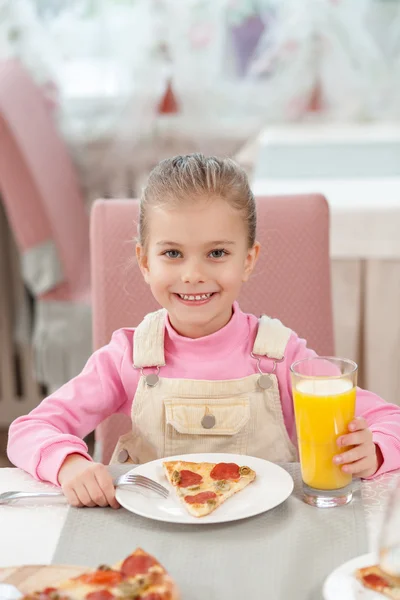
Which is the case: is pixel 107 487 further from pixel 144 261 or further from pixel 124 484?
pixel 144 261

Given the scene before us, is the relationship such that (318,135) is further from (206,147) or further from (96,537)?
(96,537)

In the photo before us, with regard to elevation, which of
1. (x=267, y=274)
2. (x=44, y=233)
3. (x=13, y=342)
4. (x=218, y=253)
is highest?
(x=218, y=253)

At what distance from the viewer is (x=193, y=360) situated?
1.22 metres

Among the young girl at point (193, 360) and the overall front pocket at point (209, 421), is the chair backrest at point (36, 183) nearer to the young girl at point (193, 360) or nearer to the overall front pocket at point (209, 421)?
the young girl at point (193, 360)

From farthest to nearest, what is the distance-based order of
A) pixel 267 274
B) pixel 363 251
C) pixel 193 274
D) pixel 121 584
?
pixel 363 251
pixel 267 274
pixel 193 274
pixel 121 584

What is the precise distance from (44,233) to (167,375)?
1247 mm

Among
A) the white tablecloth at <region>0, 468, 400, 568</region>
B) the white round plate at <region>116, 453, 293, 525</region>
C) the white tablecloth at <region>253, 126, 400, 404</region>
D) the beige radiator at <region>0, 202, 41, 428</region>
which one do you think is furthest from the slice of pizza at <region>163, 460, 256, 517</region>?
the beige radiator at <region>0, 202, 41, 428</region>

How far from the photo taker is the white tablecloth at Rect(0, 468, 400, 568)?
85cm

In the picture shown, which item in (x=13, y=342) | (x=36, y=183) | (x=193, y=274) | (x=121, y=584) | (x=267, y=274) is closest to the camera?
(x=121, y=584)

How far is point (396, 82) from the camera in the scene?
2.77 metres

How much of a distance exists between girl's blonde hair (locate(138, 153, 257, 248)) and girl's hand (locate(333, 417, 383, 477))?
357 mm

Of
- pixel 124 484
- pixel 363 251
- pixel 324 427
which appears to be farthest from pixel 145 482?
pixel 363 251

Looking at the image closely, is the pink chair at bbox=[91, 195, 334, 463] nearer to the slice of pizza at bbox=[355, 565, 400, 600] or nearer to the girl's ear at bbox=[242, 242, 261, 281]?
the girl's ear at bbox=[242, 242, 261, 281]

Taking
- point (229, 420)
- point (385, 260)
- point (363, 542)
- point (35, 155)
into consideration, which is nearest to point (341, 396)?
point (363, 542)
